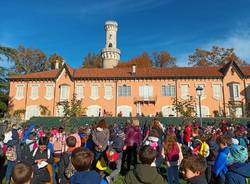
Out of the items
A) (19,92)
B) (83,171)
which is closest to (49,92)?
(19,92)

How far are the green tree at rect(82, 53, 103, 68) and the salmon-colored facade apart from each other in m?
17.9

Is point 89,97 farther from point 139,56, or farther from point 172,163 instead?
point 172,163

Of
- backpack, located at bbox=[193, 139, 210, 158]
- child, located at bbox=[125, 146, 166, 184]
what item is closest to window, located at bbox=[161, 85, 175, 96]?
backpack, located at bbox=[193, 139, 210, 158]

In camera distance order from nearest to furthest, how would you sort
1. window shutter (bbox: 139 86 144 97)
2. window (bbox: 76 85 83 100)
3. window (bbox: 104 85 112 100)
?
window shutter (bbox: 139 86 144 97), window (bbox: 104 85 112 100), window (bbox: 76 85 83 100)

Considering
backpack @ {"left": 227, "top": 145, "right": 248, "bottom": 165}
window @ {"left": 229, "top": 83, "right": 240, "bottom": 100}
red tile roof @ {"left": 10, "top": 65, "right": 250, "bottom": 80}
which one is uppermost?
A: red tile roof @ {"left": 10, "top": 65, "right": 250, "bottom": 80}

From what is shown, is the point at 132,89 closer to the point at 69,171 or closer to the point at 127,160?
the point at 127,160

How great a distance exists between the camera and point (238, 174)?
3.41 m

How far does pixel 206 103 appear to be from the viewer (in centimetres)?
3631

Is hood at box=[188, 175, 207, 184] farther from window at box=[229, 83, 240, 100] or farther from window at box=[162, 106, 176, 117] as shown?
window at box=[229, 83, 240, 100]

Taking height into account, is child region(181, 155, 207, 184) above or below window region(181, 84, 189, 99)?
below

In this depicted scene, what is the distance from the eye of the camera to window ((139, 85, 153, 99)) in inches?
1455

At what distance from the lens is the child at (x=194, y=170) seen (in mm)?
3205

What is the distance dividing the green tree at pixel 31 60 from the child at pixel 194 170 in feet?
159

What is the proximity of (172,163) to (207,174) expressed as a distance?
35.4 inches
